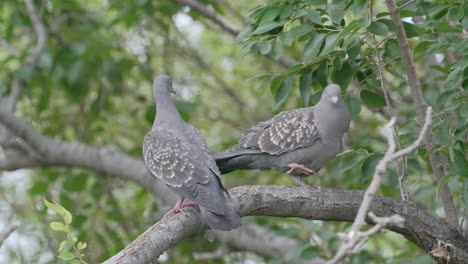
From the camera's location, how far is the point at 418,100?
399cm

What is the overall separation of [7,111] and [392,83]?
2.81 m

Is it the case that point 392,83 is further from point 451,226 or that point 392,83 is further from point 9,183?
point 9,183

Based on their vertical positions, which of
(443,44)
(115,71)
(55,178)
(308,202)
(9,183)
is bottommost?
(9,183)

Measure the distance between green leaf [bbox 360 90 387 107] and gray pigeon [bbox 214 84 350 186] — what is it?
11cm

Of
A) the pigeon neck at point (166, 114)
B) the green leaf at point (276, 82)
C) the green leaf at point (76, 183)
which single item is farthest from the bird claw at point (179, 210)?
the green leaf at point (76, 183)

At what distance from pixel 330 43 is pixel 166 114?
1089 mm

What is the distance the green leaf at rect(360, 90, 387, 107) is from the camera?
14.4ft

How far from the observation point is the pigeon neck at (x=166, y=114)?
4.52m

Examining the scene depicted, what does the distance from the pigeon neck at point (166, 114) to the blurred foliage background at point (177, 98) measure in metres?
0.48

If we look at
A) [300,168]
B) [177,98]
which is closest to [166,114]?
[300,168]

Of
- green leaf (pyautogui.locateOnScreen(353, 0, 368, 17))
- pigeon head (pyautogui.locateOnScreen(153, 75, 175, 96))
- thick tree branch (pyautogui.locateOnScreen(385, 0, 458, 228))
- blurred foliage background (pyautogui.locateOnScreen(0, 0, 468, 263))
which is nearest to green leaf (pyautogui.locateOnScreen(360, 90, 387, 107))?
blurred foliage background (pyautogui.locateOnScreen(0, 0, 468, 263))

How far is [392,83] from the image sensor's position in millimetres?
6621

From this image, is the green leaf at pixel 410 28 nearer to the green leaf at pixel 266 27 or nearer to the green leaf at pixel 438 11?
the green leaf at pixel 438 11

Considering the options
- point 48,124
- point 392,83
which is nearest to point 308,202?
point 392,83
